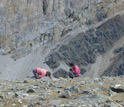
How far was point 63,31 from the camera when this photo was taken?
328 feet

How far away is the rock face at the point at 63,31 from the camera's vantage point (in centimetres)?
9412

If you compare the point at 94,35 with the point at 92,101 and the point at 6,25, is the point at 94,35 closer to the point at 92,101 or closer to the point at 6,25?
the point at 6,25

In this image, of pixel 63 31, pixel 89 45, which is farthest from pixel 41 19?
pixel 89 45

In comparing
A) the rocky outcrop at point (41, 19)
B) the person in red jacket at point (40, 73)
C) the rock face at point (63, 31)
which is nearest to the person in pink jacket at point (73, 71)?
the person in red jacket at point (40, 73)

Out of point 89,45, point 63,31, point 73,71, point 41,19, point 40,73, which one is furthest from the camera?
point 41,19

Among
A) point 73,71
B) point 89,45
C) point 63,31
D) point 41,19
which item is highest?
point 41,19

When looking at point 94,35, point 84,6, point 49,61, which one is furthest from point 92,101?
point 84,6

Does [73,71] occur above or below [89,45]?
above

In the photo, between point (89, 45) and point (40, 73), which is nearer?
point (40, 73)

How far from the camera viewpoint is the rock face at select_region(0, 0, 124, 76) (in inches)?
3706

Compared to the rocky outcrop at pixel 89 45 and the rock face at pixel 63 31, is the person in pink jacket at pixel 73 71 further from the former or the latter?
the rocky outcrop at pixel 89 45

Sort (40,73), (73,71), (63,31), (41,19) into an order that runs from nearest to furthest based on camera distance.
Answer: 1. (40,73)
2. (73,71)
3. (63,31)
4. (41,19)

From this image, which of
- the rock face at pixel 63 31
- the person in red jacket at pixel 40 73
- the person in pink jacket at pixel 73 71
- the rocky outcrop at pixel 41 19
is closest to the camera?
the person in red jacket at pixel 40 73

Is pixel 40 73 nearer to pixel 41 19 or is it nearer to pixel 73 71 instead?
pixel 73 71
